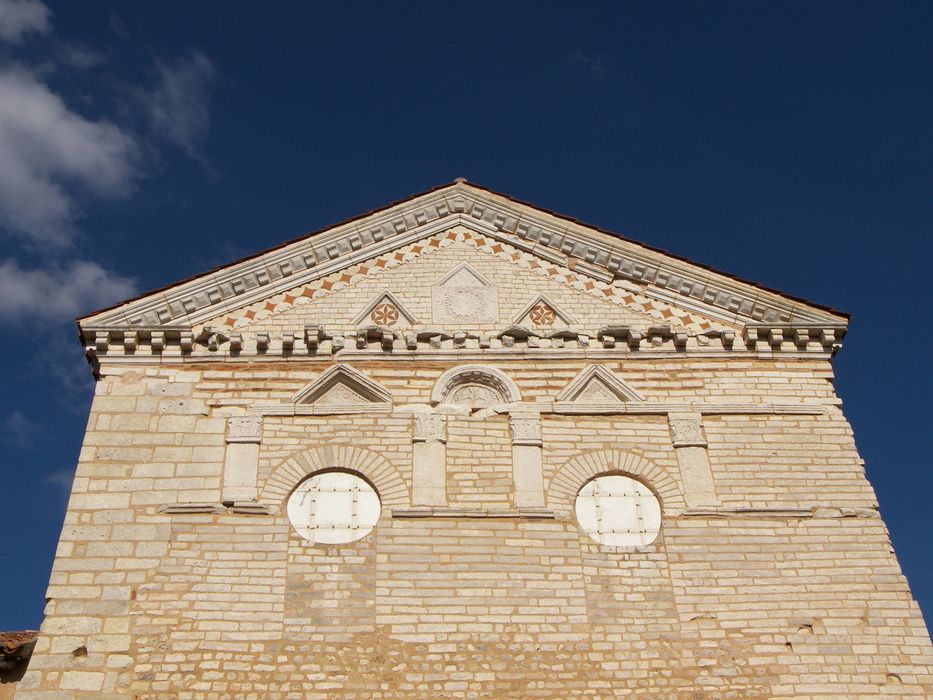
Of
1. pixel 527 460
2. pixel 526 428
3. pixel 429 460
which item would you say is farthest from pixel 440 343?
pixel 527 460

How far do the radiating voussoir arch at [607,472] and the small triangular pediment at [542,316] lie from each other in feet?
6.68

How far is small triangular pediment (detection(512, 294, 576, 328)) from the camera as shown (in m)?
13.4

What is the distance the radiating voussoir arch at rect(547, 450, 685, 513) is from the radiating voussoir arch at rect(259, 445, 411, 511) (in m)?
1.66

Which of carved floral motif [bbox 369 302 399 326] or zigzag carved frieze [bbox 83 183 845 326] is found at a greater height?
zigzag carved frieze [bbox 83 183 845 326]

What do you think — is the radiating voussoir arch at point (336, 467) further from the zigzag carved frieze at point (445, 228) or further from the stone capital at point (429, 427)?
the zigzag carved frieze at point (445, 228)

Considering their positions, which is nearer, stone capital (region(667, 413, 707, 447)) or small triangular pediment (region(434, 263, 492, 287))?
stone capital (region(667, 413, 707, 447))

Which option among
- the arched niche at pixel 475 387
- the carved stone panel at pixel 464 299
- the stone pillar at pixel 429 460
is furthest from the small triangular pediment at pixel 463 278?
the stone pillar at pixel 429 460

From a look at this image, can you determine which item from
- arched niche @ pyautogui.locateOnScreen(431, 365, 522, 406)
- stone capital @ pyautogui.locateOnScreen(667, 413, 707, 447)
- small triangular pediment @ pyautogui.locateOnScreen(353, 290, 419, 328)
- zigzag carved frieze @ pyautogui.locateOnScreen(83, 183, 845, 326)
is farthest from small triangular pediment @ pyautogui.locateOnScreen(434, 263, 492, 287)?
stone capital @ pyautogui.locateOnScreen(667, 413, 707, 447)

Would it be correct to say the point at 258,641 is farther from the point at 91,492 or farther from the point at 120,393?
the point at 120,393

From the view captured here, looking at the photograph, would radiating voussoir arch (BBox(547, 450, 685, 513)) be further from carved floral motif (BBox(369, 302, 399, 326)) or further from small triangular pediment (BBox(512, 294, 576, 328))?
carved floral motif (BBox(369, 302, 399, 326))

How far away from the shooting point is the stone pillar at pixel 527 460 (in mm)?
11625

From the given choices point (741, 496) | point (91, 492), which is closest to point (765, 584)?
point (741, 496)

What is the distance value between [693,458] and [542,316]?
2731 mm

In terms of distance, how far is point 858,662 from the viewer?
1051 centimetres
